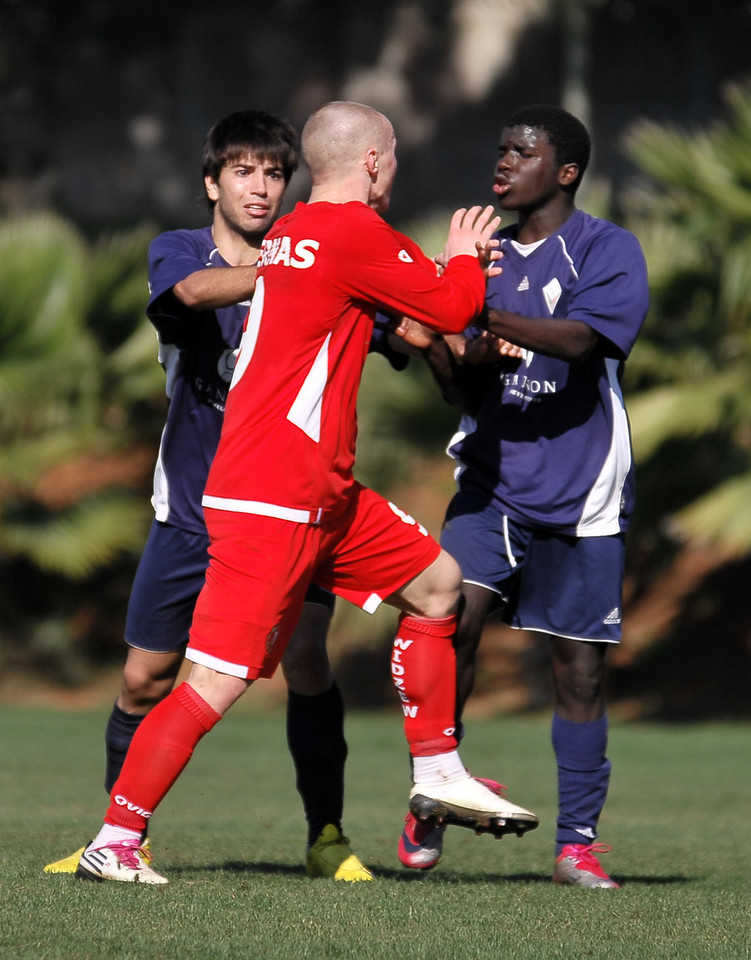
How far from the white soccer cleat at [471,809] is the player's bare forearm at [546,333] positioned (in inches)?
50.1

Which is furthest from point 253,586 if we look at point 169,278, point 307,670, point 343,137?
point 343,137

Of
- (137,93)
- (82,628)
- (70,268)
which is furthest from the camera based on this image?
(137,93)

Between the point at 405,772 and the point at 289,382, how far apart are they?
16.0 feet

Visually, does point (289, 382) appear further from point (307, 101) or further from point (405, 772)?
point (307, 101)

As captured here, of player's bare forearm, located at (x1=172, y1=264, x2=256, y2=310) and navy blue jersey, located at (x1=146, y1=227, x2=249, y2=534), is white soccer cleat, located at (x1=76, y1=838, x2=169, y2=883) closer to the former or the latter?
navy blue jersey, located at (x1=146, y1=227, x2=249, y2=534)

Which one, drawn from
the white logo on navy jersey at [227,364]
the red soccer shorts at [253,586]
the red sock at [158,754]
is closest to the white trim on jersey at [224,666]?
the red soccer shorts at [253,586]

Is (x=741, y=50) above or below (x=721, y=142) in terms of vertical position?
above

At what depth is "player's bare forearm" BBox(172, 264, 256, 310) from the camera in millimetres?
3977

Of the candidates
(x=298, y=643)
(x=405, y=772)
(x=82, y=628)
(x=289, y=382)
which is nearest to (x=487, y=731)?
(x=405, y=772)

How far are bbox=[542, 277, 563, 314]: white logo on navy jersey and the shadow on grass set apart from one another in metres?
1.83

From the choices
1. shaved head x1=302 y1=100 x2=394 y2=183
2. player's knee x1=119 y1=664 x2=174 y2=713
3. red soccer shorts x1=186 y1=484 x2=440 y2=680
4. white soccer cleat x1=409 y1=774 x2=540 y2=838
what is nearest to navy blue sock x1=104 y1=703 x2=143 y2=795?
player's knee x1=119 y1=664 x2=174 y2=713

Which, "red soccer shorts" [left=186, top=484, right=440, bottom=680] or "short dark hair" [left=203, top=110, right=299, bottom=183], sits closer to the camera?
"red soccer shorts" [left=186, top=484, right=440, bottom=680]

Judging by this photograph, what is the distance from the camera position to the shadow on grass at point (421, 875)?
430cm

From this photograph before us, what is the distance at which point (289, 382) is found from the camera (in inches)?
149
